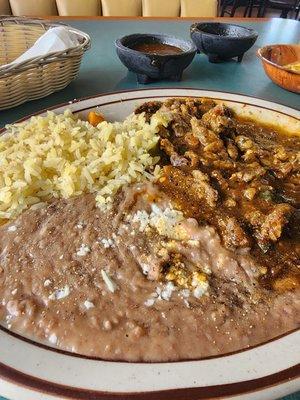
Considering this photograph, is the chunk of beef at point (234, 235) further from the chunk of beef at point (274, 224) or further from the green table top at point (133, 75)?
the green table top at point (133, 75)

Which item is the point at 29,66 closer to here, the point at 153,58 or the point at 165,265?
the point at 153,58

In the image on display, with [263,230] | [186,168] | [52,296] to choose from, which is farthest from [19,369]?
[186,168]

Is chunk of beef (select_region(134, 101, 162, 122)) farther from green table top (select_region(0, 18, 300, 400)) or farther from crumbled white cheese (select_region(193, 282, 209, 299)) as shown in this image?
crumbled white cheese (select_region(193, 282, 209, 299))

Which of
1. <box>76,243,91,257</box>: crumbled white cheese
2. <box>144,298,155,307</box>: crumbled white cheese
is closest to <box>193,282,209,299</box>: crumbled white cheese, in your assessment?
<box>144,298,155,307</box>: crumbled white cheese

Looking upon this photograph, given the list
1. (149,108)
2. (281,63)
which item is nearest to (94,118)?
Answer: (149,108)

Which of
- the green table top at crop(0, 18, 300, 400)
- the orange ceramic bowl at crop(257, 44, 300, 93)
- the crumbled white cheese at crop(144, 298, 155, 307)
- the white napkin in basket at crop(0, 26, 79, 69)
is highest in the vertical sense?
the white napkin in basket at crop(0, 26, 79, 69)

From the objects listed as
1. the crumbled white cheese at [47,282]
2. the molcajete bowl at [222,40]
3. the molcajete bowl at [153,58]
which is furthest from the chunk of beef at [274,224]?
the molcajete bowl at [222,40]
